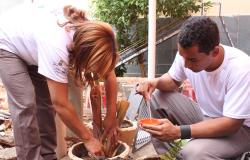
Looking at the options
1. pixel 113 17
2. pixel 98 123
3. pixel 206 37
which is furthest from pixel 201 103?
pixel 113 17

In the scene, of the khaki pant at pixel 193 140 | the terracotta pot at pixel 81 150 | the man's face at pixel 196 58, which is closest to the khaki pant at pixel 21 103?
the terracotta pot at pixel 81 150

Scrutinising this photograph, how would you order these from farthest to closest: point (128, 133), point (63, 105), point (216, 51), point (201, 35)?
point (128, 133) → point (63, 105) → point (216, 51) → point (201, 35)

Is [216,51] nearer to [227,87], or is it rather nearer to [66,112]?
[227,87]

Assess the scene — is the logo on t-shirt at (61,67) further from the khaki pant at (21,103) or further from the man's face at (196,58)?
the man's face at (196,58)

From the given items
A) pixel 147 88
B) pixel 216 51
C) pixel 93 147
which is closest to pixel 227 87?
pixel 216 51

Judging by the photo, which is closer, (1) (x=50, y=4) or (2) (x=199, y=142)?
(2) (x=199, y=142)

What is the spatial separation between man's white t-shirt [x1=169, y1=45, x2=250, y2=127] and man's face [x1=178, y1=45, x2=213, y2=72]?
133 mm

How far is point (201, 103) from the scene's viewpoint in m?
2.71

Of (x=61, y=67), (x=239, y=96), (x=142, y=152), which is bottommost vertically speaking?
(x=142, y=152)

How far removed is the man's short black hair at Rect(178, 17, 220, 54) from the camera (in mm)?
2280

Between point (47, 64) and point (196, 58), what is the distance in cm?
95

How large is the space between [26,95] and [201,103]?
1.26 meters

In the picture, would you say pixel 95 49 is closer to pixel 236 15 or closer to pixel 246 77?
pixel 246 77

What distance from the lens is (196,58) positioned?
2.32 metres
